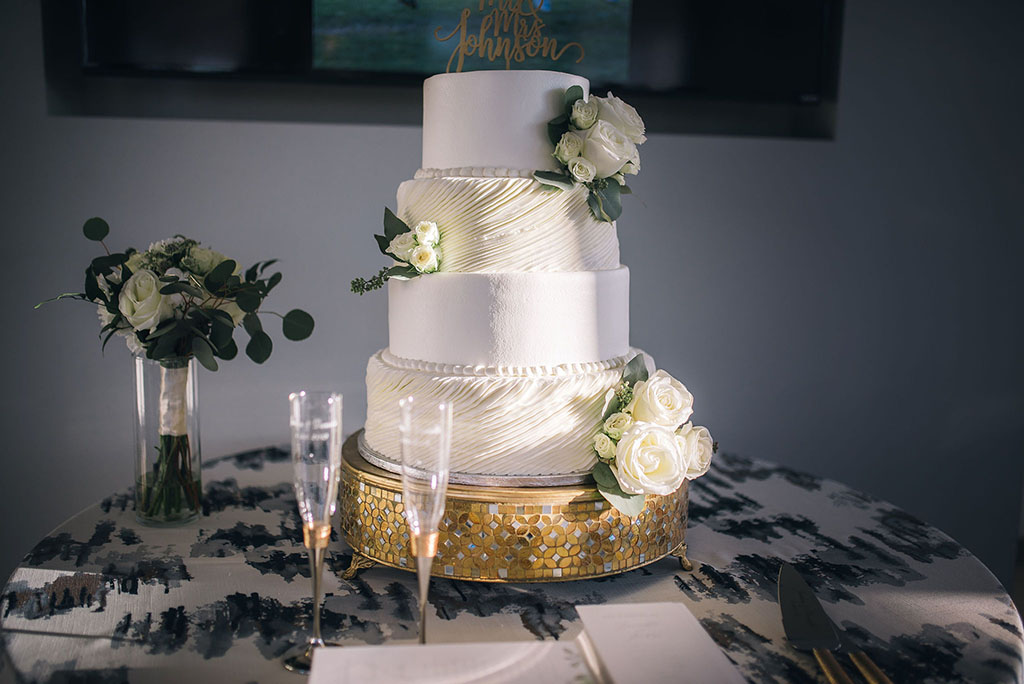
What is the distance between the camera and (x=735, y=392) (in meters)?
2.78

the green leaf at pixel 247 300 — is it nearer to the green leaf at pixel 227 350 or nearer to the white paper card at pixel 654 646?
the green leaf at pixel 227 350

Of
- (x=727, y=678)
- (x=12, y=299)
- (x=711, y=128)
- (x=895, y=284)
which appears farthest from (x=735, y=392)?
(x=12, y=299)

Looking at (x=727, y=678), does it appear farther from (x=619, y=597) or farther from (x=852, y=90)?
(x=852, y=90)

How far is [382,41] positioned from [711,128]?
3.65 feet

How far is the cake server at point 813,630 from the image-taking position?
3.76ft

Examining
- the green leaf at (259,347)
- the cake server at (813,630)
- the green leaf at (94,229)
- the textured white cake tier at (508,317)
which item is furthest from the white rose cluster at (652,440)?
the green leaf at (94,229)

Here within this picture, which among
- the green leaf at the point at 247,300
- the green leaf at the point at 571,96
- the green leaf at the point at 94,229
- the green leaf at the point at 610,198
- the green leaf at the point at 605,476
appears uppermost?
the green leaf at the point at 571,96

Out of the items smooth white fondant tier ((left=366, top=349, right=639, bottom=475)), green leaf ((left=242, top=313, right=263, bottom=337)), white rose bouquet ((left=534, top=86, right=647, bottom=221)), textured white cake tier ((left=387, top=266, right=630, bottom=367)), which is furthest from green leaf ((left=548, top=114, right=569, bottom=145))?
green leaf ((left=242, top=313, right=263, bottom=337))

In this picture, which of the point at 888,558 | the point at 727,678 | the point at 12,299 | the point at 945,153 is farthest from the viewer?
the point at 945,153

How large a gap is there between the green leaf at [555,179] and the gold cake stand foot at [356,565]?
74 cm

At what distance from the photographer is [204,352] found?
1679 mm

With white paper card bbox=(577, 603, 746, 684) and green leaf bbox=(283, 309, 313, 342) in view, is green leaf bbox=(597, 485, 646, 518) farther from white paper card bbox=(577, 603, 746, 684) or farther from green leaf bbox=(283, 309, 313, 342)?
green leaf bbox=(283, 309, 313, 342)

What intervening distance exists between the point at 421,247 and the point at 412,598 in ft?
1.99

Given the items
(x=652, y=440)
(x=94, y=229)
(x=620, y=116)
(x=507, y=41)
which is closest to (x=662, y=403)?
(x=652, y=440)
